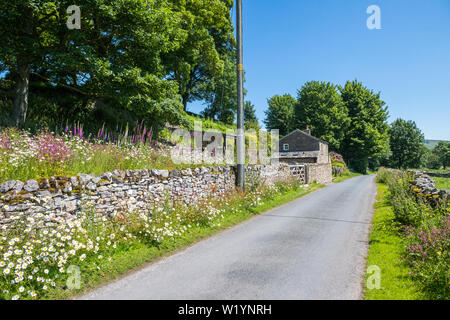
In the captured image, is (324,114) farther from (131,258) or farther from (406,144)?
(131,258)

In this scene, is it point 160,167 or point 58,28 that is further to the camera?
point 58,28

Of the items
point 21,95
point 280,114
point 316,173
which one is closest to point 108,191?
point 21,95

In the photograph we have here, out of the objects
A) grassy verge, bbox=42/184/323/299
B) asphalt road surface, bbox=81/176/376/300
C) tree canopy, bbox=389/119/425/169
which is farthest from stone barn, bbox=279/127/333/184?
tree canopy, bbox=389/119/425/169

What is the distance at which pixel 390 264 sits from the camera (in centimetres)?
483

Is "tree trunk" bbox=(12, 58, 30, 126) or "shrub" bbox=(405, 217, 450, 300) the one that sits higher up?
"tree trunk" bbox=(12, 58, 30, 126)

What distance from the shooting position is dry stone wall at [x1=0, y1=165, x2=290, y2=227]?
14.4ft

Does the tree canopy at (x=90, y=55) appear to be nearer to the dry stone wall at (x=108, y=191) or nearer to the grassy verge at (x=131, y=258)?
the dry stone wall at (x=108, y=191)

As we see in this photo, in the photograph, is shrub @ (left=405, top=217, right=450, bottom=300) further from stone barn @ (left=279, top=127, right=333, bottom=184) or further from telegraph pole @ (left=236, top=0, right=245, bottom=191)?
stone barn @ (left=279, top=127, right=333, bottom=184)

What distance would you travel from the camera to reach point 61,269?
3887 millimetres

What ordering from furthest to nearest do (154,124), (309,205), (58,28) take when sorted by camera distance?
(154,124)
(309,205)
(58,28)

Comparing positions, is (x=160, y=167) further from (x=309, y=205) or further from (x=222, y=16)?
(x=222, y=16)

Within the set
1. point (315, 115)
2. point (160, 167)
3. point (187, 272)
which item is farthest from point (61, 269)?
point (315, 115)

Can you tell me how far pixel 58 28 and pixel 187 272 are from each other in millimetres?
10452

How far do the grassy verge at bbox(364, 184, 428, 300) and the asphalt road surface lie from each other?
0.23m
